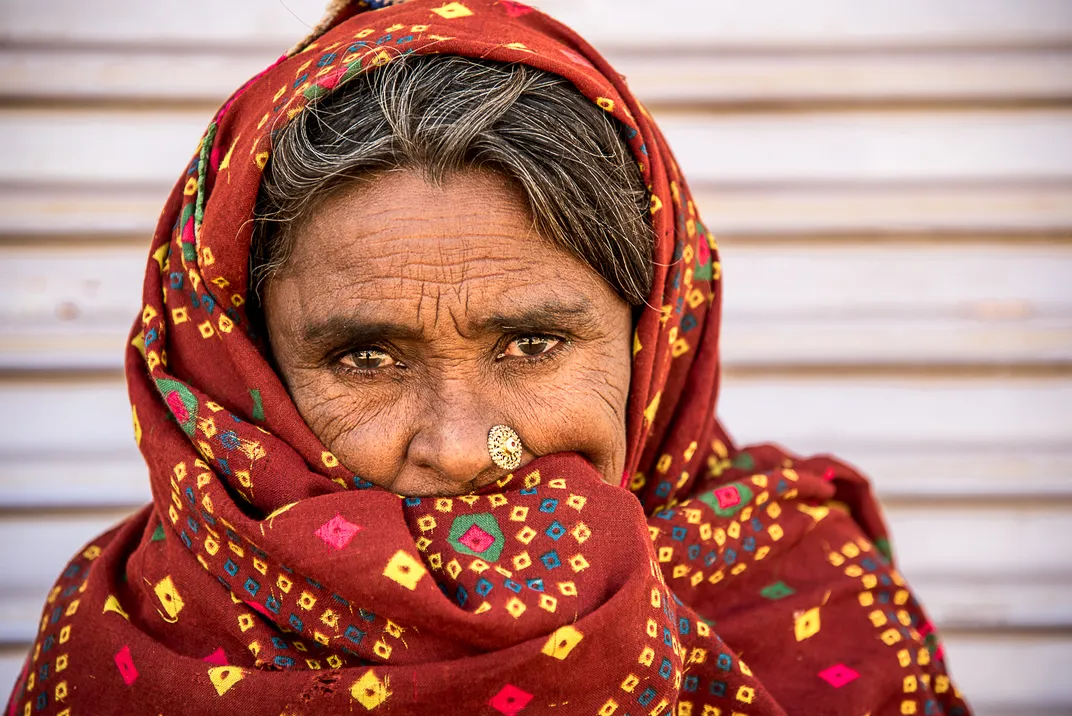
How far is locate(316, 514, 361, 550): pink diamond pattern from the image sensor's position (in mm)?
1367

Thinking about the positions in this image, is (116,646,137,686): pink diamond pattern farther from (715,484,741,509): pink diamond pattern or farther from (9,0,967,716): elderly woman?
(715,484,741,509): pink diamond pattern

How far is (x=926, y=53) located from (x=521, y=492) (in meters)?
2.36

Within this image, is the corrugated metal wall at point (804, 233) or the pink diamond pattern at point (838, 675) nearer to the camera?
the pink diamond pattern at point (838, 675)

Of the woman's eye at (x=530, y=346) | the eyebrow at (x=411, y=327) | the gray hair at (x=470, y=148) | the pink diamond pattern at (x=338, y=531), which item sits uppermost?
the gray hair at (x=470, y=148)

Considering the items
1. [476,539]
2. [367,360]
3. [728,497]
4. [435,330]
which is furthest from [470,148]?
[728,497]

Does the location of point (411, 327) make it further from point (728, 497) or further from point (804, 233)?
point (804, 233)

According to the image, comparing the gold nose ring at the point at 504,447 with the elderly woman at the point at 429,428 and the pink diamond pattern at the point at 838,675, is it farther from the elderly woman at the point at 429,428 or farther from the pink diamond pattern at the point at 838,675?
the pink diamond pattern at the point at 838,675

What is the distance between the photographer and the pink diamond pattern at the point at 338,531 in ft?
4.49

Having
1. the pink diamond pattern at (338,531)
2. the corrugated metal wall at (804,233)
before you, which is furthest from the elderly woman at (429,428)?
the corrugated metal wall at (804,233)

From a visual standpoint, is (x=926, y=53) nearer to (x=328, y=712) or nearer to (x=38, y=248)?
(x=328, y=712)

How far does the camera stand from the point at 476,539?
56.5 inches

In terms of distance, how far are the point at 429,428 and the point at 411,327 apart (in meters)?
0.17

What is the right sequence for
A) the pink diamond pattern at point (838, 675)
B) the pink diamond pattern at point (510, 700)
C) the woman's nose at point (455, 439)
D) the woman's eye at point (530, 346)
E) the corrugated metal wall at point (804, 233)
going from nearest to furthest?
the pink diamond pattern at point (510, 700), the woman's nose at point (455, 439), the woman's eye at point (530, 346), the pink diamond pattern at point (838, 675), the corrugated metal wall at point (804, 233)

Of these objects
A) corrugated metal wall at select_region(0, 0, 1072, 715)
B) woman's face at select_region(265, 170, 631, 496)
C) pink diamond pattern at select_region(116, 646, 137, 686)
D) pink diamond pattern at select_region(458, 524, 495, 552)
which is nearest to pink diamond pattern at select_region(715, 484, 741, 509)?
woman's face at select_region(265, 170, 631, 496)
